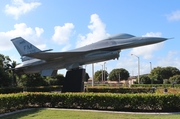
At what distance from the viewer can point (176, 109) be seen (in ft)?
37.4

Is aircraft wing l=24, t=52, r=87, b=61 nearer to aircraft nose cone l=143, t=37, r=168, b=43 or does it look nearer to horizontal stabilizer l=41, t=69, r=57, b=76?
horizontal stabilizer l=41, t=69, r=57, b=76

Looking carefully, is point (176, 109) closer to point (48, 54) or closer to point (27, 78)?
point (48, 54)

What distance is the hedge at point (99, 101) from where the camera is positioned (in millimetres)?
11328

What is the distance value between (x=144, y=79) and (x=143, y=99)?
175 feet

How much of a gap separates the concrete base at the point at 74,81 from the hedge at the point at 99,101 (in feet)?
15.6

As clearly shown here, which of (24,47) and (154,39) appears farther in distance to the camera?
(24,47)

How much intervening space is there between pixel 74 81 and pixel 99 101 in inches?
241

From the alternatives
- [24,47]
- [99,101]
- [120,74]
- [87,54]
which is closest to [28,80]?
[24,47]

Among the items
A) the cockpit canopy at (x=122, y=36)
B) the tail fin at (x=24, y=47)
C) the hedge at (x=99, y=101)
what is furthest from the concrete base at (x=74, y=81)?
the tail fin at (x=24, y=47)

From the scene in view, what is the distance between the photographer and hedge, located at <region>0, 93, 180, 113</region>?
11.3m

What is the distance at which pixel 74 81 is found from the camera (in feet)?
58.3

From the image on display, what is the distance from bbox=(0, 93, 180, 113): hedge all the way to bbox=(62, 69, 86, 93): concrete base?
4.75m

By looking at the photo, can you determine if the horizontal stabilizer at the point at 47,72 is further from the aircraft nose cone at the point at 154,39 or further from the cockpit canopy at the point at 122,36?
the aircraft nose cone at the point at 154,39

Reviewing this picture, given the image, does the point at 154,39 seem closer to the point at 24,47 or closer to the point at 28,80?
the point at 24,47
